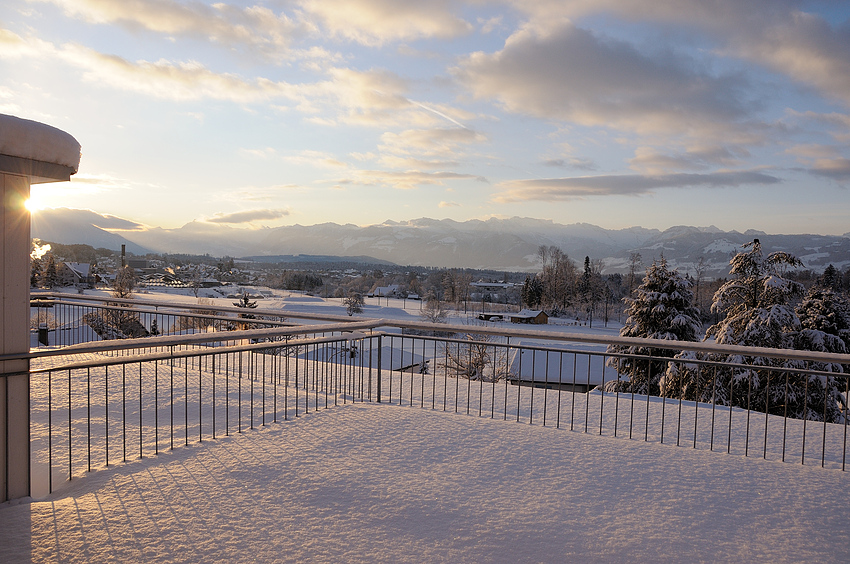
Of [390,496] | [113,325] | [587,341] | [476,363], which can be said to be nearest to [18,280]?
[390,496]

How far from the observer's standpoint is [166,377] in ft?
29.1

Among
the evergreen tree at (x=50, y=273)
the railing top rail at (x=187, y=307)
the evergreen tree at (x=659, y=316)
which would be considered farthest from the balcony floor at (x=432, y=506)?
the evergreen tree at (x=50, y=273)

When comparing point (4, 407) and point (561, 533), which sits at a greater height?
point (4, 407)

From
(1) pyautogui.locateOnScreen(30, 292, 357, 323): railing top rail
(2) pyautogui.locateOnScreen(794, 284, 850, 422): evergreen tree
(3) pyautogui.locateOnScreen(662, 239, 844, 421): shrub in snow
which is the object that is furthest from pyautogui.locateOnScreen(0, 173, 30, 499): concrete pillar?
(2) pyautogui.locateOnScreen(794, 284, 850, 422): evergreen tree

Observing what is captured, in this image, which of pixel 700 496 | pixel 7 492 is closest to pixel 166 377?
pixel 7 492

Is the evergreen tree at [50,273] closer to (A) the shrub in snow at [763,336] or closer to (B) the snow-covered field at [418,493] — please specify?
(B) the snow-covered field at [418,493]

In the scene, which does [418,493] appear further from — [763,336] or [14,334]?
[763,336]

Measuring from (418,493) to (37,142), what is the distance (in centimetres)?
396

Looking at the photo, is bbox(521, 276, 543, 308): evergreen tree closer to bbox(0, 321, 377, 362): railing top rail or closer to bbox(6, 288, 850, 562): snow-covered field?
bbox(6, 288, 850, 562): snow-covered field

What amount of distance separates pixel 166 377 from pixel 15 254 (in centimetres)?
531

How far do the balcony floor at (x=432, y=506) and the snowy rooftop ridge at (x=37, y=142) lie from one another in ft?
8.52

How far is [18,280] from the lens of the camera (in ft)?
13.3

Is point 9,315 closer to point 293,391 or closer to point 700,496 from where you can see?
point 293,391

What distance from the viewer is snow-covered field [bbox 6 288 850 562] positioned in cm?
353
